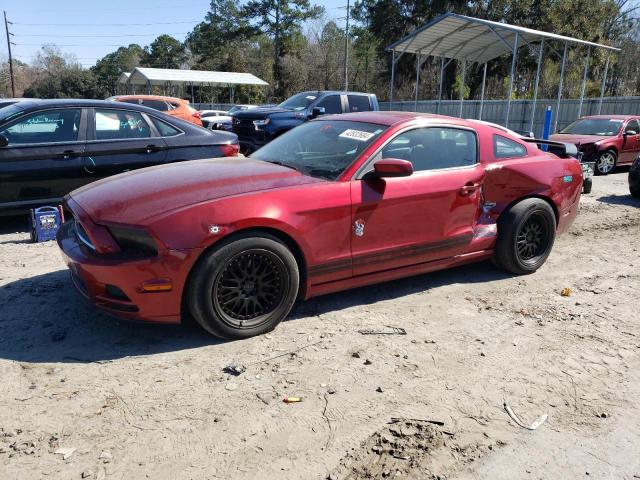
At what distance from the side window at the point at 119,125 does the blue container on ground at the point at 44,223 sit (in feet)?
3.59

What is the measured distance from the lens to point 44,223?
578 centimetres

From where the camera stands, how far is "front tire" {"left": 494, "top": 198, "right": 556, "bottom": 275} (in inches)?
193

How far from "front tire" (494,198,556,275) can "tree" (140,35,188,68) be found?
70312mm

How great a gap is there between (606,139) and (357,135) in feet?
36.0

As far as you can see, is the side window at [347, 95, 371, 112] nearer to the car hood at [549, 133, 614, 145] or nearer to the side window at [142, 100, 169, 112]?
the car hood at [549, 133, 614, 145]

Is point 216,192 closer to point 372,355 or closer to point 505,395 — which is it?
point 372,355

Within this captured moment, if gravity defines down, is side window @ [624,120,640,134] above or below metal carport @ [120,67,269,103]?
below

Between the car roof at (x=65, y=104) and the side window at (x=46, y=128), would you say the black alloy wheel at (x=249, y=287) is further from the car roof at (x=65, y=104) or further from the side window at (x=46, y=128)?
the car roof at (x=65, y=104)

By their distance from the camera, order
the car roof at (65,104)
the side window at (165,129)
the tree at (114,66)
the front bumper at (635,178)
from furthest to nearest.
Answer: the tree at (114,66) → the front bumper at (635,178) → the side window at (165,129) → the car roof at (65,104)

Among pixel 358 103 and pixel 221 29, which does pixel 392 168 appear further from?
pixel 221 29

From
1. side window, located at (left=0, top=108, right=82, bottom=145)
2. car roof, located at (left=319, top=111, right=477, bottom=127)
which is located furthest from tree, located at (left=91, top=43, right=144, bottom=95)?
car roof, located at (left=319, top=111, right=477, bottom=127)

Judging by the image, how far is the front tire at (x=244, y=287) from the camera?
3.37 metres

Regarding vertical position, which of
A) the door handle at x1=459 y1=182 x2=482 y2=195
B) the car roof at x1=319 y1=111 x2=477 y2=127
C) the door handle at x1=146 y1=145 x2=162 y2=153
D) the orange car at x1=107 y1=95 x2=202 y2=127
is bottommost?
the door handle at x1=459 y1=182 x2=482 y2=195

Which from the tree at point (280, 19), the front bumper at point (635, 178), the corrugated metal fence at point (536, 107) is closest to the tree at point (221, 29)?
the tree at point (280, 19)
